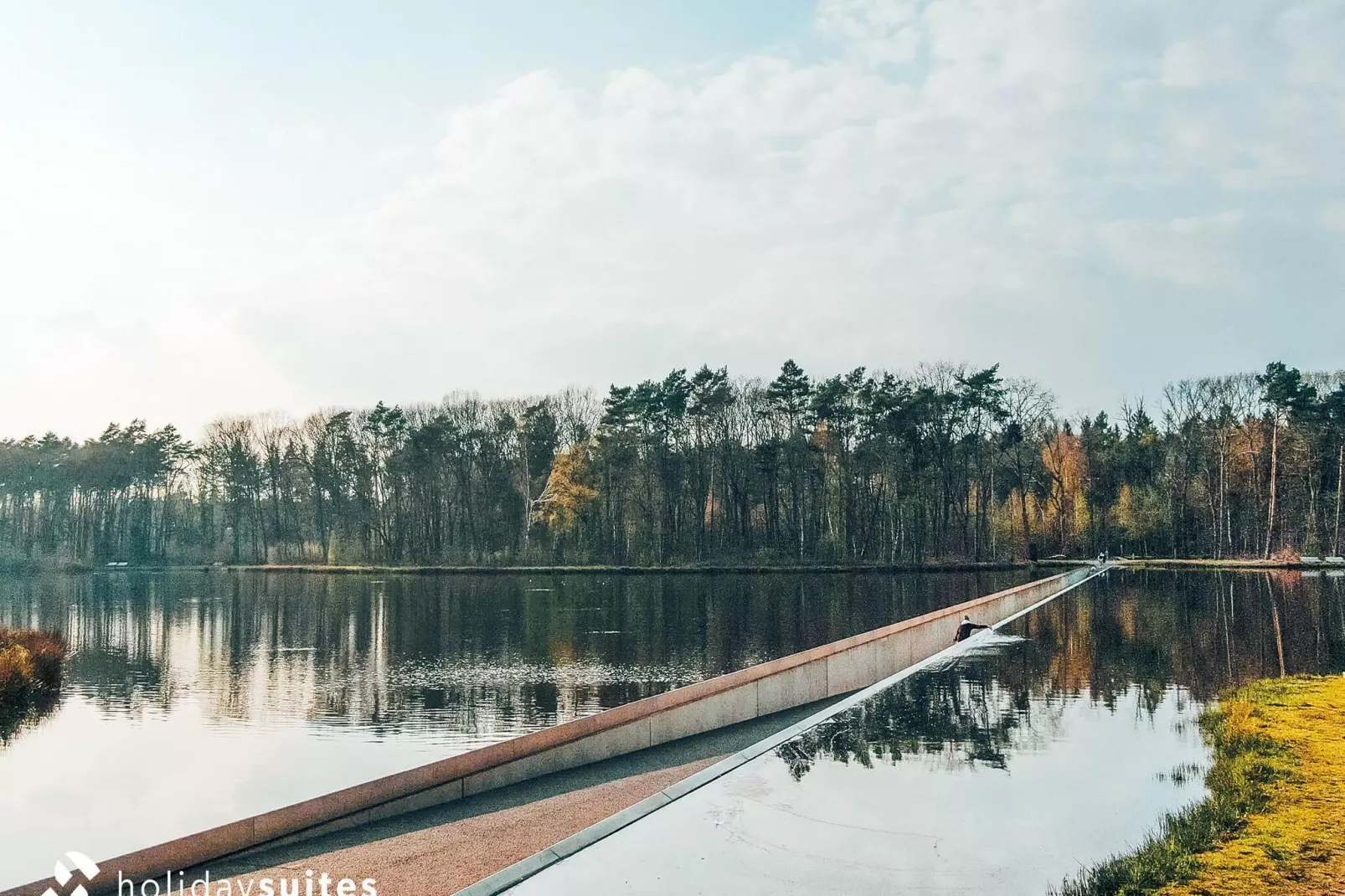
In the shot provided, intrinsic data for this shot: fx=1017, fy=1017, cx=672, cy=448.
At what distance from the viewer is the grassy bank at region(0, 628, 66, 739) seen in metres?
17.9

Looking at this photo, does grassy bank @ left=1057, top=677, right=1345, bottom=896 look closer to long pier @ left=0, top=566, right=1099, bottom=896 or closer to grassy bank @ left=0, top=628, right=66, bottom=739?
long pier @ left=0, top=566, right=1099, bottom=896

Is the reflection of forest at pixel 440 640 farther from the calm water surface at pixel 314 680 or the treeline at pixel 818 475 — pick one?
the treeline at pixel 818 475

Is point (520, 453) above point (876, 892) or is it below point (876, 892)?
above

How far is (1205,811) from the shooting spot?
7969 mm

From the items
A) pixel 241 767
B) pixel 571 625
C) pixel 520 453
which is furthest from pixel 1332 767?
pixel 520 453

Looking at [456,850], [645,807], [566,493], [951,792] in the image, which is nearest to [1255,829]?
[951,792]

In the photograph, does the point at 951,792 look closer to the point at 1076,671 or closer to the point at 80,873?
the point at 80,873

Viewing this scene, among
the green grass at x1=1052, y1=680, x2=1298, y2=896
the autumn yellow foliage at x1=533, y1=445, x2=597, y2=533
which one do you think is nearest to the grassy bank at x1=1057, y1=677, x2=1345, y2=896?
the green grass at x1=1052, y1=680, x2=1298, y2=896

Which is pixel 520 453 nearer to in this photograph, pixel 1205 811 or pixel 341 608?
pixel 341 608

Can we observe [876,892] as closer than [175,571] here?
Yes

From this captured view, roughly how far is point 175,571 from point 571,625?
6148 cm

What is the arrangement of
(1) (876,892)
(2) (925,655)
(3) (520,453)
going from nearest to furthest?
(1) (876,892), (2) (925,655), (3) (520,453)

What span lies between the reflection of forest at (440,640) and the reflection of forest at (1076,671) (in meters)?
5.46

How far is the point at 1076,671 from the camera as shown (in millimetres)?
16453
